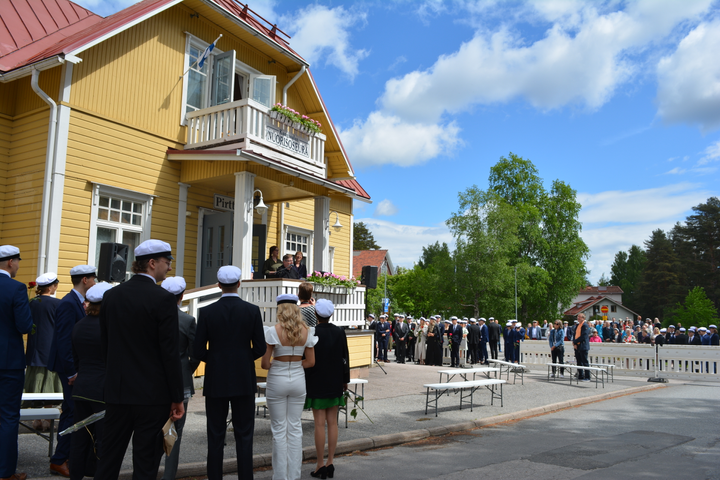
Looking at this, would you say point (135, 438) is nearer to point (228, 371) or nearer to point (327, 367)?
point (228, 371)

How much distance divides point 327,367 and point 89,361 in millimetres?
2483

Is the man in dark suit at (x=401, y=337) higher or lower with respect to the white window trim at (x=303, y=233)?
lower

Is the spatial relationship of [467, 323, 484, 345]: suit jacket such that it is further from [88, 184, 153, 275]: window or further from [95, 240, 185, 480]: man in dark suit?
[95, 240, 185, 480]: man in dark suit

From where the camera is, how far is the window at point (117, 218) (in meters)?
11.8

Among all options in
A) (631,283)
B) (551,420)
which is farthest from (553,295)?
(631,283)

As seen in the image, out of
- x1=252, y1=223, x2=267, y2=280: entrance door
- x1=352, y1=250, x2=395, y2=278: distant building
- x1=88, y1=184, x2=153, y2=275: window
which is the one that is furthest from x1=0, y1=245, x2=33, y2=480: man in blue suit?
x1=352, y1=250, x2=395, y2=278: distant building

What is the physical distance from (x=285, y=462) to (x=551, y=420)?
668cm

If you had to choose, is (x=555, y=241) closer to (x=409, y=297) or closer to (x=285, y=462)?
(x=409, y=297)

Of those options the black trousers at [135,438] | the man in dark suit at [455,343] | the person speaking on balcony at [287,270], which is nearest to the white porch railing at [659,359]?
the man in dark suit at [455,343]

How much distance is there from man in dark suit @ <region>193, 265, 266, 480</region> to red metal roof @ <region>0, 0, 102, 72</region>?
952 centimetres

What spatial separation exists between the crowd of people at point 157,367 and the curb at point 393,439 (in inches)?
31.9

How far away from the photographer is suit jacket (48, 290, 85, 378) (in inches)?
218

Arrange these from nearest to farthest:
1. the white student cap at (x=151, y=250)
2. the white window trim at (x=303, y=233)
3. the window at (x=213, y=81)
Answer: the white student cap at (x=151, y=250) < the window at (x=213, y=81) < the white window trim at (x=303, y=233)

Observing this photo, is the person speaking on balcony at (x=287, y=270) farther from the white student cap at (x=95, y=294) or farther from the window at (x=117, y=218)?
the white student cap at (x=95, y=294)
